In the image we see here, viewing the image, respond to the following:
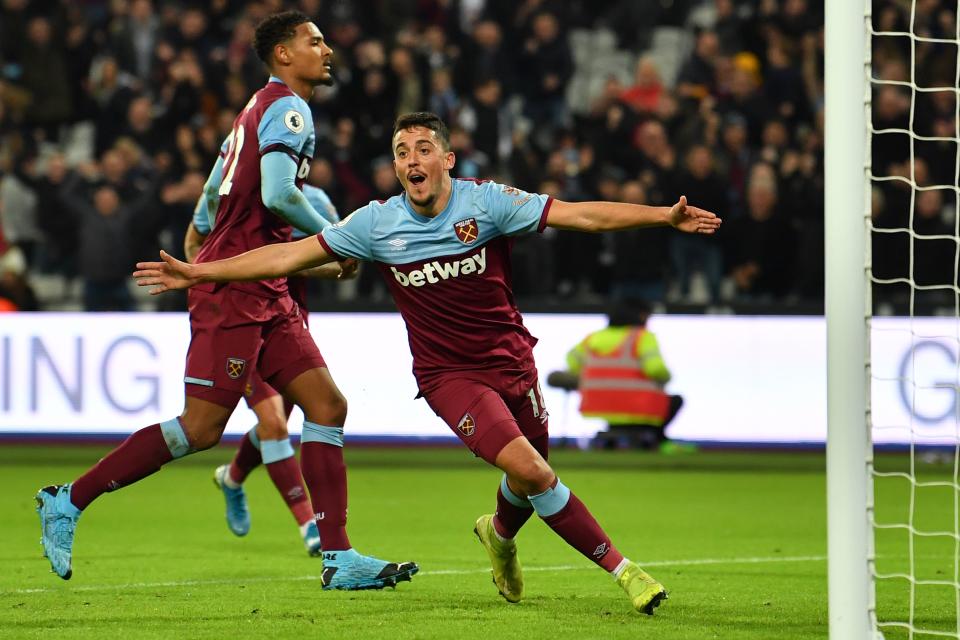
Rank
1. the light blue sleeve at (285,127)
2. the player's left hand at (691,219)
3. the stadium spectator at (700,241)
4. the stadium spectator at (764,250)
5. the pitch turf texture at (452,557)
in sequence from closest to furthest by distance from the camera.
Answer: the player's left hand at (691,219) < the pitch turf texture at (452,557) < the light blue sleeve at (285,127) < the stadium spectator at (764,250) < the stadium spectator at (700,241)

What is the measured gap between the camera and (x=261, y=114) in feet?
23.1

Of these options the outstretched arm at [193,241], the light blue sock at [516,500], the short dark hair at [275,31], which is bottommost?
the light blue sock at [516,500]

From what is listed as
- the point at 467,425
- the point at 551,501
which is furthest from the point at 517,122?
the point at 551,501

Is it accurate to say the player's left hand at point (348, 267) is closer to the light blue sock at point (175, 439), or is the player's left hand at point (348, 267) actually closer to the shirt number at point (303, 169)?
the shirt number at point (303, 169)

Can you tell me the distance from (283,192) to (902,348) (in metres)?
8.10

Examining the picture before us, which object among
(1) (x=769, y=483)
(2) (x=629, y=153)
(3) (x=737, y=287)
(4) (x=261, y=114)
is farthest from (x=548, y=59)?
(4) (x=261, y=114)

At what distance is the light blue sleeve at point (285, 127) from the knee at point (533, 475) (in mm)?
1864

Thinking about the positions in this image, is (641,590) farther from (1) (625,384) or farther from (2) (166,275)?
(1) (625,384)

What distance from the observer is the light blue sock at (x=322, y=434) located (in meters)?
7.05

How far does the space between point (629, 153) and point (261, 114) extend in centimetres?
974

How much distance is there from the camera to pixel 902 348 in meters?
13.5

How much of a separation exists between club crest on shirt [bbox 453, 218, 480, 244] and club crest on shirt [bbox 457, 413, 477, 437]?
73 centimetres

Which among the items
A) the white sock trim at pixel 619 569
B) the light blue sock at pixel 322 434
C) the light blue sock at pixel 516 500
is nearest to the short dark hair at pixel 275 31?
the light blue sock at pixel 322 434

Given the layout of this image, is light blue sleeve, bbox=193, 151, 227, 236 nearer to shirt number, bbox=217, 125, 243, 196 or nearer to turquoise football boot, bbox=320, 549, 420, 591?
shirt number, bbox=217, 125, 243, 196
